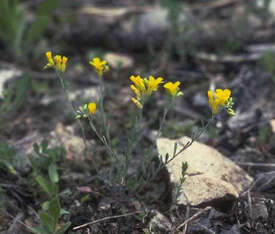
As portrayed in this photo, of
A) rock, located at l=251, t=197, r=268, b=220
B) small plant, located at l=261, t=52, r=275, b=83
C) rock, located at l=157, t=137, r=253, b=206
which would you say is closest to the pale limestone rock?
small plant, located at l=261, t=52, r=275, b=83

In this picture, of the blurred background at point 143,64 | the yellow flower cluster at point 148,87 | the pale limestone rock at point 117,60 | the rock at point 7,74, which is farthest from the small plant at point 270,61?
the rock at point 7,74

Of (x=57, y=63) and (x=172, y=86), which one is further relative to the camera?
(x=57, y=63)

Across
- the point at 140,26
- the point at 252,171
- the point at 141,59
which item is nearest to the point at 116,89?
the point at 141,59

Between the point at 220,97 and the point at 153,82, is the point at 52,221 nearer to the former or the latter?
the point at 153,82

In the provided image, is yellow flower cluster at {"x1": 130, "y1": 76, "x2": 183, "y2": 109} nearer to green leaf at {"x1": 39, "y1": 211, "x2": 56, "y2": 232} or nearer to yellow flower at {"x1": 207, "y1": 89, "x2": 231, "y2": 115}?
yellow flower at {"x1": 207, "y1": 89, "x2": 231, "y2": 115}

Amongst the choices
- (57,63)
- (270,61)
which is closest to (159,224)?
(57,63)

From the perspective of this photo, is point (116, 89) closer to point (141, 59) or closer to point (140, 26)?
point (141, 59)

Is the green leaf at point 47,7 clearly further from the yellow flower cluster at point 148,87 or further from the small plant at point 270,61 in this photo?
the yellow flower cluster at point 148,87
